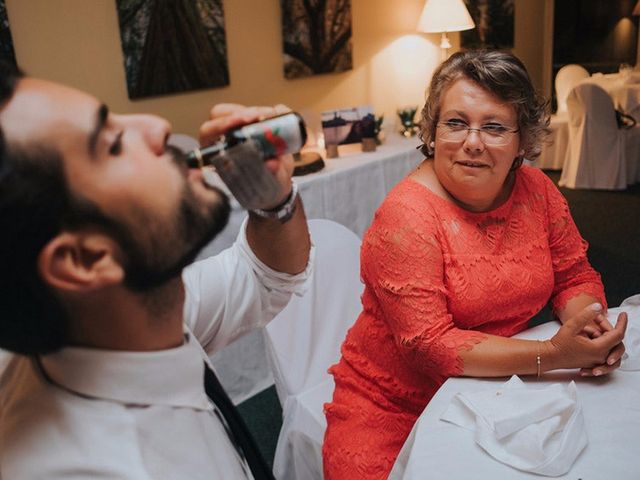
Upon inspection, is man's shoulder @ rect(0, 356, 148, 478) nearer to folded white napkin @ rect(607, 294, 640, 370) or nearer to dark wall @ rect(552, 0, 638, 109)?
folded white napkin @ rect(607, 294, 640, 370)

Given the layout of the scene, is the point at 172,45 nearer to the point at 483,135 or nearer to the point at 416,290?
the point at 483,135

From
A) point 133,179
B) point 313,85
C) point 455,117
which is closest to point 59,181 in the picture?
point 133,179

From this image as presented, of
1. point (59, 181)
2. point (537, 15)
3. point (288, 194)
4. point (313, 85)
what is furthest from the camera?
point (537, 15)

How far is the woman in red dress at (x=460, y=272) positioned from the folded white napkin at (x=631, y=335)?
0.06 metres

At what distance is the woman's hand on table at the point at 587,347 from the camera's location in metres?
1.24

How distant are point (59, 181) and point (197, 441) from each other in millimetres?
379

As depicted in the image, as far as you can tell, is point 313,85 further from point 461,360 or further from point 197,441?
point 197,441

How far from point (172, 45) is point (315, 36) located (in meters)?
1.12

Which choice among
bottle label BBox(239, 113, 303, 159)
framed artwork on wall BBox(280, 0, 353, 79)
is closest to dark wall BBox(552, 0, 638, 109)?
framed artwork on wall BBox(280, 0, 353, 79)

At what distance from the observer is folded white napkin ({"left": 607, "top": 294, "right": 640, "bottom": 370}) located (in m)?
1.30

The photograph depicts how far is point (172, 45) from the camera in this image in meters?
3.31

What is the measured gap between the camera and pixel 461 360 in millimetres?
1308

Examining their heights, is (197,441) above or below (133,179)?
below

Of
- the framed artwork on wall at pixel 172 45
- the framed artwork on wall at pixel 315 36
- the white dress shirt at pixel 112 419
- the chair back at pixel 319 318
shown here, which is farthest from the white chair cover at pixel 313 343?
the framed artwork on wall at pixel 315 36
